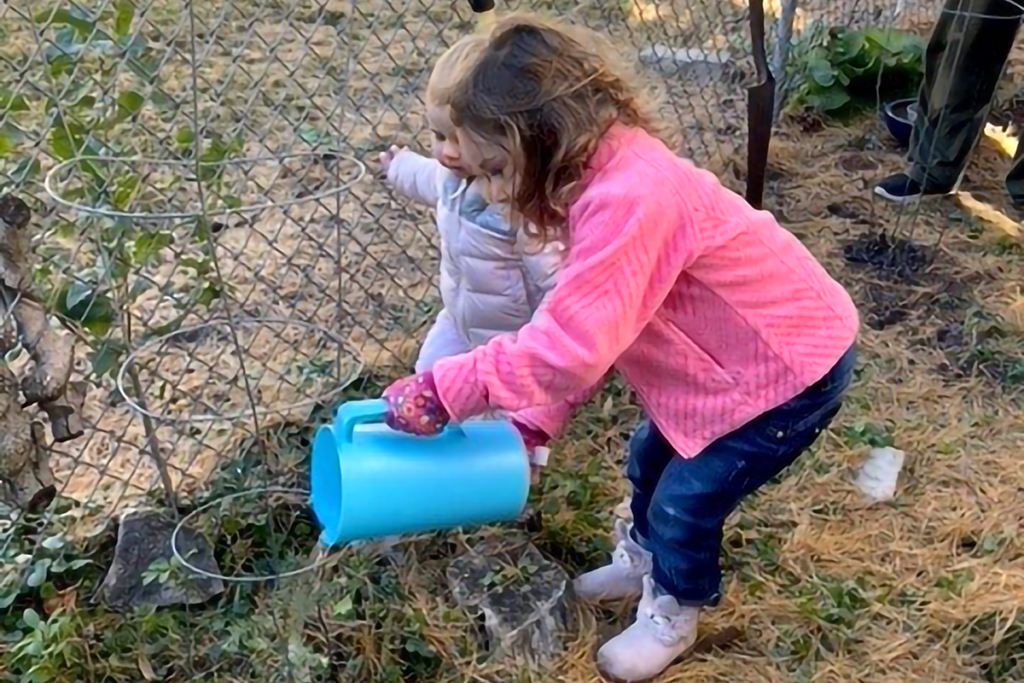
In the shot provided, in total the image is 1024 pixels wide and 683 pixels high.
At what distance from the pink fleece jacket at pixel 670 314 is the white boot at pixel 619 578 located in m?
0.44

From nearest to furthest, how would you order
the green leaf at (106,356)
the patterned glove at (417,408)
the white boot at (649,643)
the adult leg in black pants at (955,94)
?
the patterned glove at (417,408) < the green leaf at (106,356) < the white boot at (649,643) < the adult leg in black pants at (955,94)

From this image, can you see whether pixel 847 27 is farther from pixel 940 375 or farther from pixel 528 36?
pixel 528 36

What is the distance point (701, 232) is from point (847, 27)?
11.9ft

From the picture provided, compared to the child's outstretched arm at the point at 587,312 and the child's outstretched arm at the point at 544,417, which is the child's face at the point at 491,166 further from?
the child's outstretched arm at the point at 544,417

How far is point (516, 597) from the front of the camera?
7.32ft

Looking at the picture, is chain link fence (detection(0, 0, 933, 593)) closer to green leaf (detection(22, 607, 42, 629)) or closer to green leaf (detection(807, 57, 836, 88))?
green leaf (detection(807, 57, 836, 88))

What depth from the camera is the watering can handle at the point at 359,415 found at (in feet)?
6.01

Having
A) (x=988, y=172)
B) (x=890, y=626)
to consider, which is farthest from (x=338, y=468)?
(x=988, y=172)

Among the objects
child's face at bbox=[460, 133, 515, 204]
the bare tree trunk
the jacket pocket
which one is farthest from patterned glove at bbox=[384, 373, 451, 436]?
the bare tree trunk

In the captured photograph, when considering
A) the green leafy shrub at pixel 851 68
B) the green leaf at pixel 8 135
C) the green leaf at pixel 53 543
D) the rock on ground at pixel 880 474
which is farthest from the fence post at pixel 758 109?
the green leaf at pixel 53 543

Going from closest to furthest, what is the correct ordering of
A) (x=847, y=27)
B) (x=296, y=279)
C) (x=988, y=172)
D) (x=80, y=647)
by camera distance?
(x=80, y=647)
(x=296, y=279)
(x=988, y=172)
(x=847, y=27)

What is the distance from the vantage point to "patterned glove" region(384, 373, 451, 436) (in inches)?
69.5

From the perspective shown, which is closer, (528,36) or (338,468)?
(528,36)

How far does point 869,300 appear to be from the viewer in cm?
357
